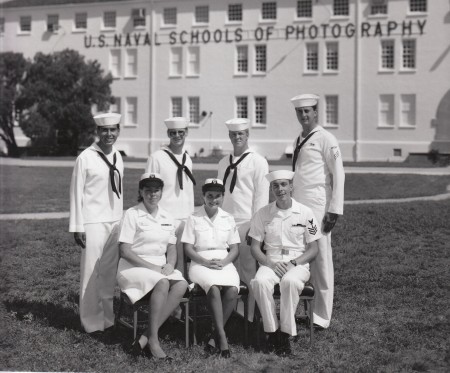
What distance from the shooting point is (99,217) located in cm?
638

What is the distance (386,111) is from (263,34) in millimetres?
8883

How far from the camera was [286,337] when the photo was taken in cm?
576

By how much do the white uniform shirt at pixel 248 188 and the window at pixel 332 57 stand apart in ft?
108

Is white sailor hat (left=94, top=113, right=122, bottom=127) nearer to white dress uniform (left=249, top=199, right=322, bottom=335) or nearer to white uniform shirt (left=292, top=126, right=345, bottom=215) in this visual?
white dress uniform (left=249, top=199, right=322, bottom=335)

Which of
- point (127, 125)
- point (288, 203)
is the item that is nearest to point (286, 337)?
point (288, 203)

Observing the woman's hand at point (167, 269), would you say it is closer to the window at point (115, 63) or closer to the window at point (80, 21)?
the window at point (115, 63)

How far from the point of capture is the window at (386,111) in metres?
37.0

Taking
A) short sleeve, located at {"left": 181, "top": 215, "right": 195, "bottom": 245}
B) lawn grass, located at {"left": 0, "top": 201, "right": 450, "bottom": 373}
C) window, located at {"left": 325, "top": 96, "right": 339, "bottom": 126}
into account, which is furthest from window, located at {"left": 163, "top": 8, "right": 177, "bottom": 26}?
short sleeve, located at {"left": 181, "top": 215, "right": 195, "bottom": 245}

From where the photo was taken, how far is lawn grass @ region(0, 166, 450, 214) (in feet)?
52.8

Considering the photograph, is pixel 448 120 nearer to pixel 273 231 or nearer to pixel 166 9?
pixel 166 9

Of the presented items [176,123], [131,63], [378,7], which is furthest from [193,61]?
[176,123]

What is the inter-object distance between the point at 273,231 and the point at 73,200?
1.94 m

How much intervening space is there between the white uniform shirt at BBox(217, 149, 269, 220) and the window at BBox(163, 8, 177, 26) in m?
36.1

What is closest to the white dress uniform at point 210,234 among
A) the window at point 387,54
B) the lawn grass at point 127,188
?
the lawn grass at point 127,188
